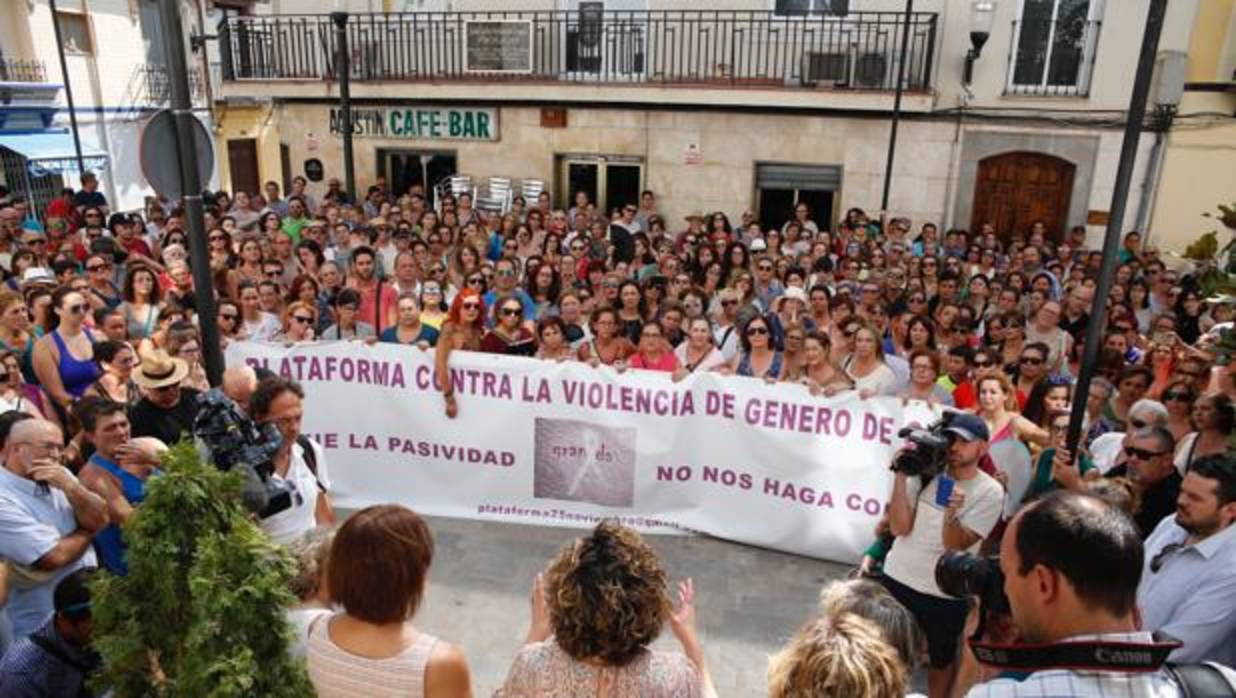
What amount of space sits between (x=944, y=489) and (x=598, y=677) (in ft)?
7.10

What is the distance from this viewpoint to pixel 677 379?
18.9 ft

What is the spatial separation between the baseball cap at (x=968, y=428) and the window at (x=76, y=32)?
2589 cm

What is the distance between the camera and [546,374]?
5.97 meters

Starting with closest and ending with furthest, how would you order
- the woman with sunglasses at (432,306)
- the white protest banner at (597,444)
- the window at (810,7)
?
the white protest banner at (597,444)
the woman with sunglasses at (432,306)
the window at (810,7)

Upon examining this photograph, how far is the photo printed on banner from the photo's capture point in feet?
19.5

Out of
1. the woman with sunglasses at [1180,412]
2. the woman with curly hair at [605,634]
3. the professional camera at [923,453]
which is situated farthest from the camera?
the woman with sunglasses at [1180,412]

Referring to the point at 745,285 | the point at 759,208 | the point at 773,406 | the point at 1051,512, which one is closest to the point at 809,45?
the point at 759,208

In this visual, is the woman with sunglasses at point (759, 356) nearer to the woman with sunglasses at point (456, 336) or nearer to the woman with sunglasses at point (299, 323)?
the woman with sunglasses at point (456, 336)

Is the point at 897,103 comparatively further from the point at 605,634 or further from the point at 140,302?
the point at 605,634

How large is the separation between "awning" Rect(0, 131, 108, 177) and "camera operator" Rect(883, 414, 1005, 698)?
24.0 m

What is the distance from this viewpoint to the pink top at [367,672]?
91.1 inches

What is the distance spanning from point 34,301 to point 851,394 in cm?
567

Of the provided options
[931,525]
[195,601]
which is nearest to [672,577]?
[931,525]

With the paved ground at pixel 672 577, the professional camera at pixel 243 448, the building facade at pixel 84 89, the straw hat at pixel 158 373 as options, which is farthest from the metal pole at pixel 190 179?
the building facade at pixel 84 89
